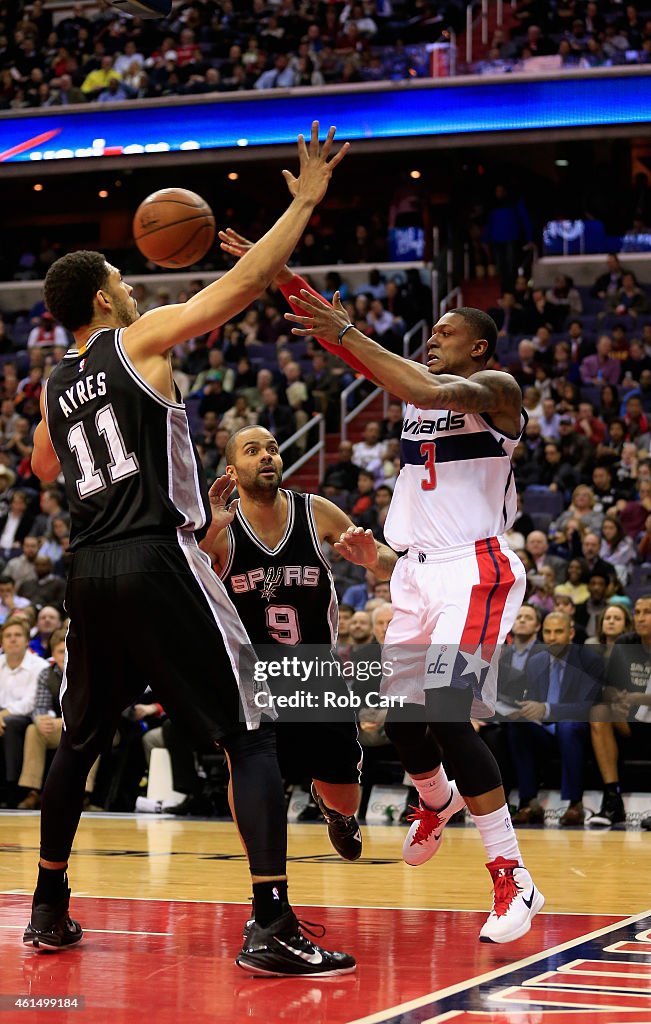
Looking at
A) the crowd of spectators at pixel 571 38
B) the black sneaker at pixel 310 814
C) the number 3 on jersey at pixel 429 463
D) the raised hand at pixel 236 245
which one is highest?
the crowd of spectators at pixel 571 38

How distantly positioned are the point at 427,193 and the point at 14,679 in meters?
14.7

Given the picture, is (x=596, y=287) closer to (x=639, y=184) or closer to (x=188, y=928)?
(x=639, y=184)

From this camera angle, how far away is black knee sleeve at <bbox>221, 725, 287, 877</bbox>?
4.19 m

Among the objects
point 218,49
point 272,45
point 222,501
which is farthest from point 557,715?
point 218,49

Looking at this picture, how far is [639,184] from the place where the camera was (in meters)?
22.0

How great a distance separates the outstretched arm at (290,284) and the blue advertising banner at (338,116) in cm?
1453

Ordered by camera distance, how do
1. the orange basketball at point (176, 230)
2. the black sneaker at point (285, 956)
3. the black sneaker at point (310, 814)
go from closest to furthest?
the black sneaker at point (285, 956), the orange basketball at point (176, 230), the black sneaker at point (310, 814)

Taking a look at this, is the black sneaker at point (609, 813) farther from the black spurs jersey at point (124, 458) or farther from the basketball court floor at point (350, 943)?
the black spurs jersey at point (124, 458)

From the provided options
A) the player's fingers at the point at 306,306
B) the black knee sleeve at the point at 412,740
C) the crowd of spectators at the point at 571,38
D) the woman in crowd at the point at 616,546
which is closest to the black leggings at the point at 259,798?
the black knee sleeve at the point at 412,740

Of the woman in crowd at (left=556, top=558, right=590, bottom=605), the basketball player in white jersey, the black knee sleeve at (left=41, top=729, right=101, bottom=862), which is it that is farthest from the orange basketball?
the woman in crowd at (left=556, top=558, right=590, bottom=605)

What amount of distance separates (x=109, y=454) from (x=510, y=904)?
204cm

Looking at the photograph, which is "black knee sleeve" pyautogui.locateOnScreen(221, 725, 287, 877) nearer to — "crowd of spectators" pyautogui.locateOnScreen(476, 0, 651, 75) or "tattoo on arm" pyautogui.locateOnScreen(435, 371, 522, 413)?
"tattoo on arm" pyautogui.locateOnScreen(435, 371, 522, 413)

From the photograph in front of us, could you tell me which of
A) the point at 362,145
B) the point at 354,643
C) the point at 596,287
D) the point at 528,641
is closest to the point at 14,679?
the point at 354,643

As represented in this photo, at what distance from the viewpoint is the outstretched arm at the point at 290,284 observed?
16.6 ft
